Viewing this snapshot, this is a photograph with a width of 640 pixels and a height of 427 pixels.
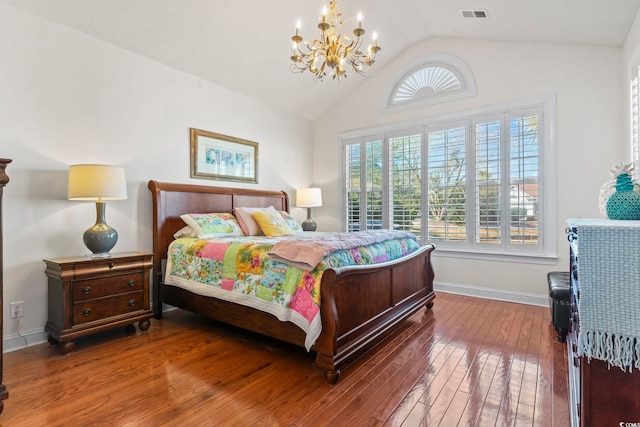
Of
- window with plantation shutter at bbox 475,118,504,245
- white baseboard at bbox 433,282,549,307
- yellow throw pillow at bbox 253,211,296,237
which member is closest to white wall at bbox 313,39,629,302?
white baseboard at bbox 433,282,549,307

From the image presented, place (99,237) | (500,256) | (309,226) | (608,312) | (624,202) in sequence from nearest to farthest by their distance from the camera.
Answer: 1. (608,312)
2. (624,202)
3. (99,237)
4. (500,256)
5. (309,226)

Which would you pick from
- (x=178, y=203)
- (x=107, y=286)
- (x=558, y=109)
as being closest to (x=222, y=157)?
(x=178, y=203)

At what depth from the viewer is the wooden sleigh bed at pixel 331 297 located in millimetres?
2098

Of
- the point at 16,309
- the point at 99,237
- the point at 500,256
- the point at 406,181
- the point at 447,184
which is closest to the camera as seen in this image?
the point at 16,309

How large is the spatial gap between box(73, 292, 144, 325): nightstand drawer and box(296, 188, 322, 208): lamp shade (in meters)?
2.67

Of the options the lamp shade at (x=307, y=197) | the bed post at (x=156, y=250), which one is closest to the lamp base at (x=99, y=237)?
the bed post at (x=156, y=250)

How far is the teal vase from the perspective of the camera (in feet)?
4.85

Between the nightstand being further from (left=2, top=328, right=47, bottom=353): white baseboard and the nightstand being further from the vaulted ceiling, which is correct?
the vaulted ceiling

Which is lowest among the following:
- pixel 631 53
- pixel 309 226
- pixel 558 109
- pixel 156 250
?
pixel 156 250

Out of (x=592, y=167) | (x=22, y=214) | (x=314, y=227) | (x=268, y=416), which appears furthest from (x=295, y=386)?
(x=592, y=167)

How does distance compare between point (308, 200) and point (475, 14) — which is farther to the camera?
point (308, 200)

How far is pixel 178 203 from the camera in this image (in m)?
3.65

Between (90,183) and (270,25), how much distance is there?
2.46 meters

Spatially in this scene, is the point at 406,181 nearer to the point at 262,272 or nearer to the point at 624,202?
the point at 262,272
